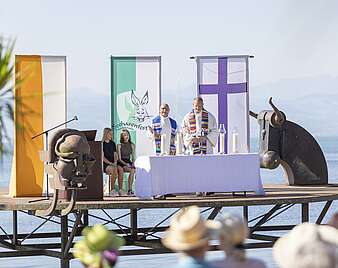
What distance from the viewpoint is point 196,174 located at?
47.0 feet

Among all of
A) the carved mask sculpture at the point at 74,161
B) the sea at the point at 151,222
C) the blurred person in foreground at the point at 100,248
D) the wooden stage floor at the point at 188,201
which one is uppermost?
the carved mask sculpture at the point at 74,161

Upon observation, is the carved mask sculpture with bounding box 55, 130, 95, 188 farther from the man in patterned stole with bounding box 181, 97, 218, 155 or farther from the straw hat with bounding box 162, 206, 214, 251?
the straw hat with bounding box 162, 206, 214, 251

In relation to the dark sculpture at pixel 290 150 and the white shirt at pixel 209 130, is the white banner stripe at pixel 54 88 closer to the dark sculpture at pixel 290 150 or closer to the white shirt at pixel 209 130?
the white shirt at pixel 209 130

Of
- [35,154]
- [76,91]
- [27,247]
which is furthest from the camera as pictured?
[76,91]

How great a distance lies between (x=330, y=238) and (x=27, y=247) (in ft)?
39.3

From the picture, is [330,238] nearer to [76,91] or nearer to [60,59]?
[60,59]

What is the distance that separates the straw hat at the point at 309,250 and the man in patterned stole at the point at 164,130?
32.7ft

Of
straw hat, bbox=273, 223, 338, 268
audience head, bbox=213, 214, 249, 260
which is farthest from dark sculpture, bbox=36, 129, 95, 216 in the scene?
straw hat, bbox=273, 223, 338, 268

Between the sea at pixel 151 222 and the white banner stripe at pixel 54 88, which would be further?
the sea at pixel 151 222

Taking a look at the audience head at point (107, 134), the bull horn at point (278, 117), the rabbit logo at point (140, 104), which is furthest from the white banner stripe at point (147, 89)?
the bull horn at point (278, 117)

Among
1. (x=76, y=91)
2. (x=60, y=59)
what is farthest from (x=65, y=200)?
(x=76, y=91)

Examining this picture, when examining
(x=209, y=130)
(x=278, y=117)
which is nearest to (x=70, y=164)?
(x=209, y=130)

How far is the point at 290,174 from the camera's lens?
17125 mm

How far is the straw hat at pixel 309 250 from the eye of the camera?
4.54 metres
